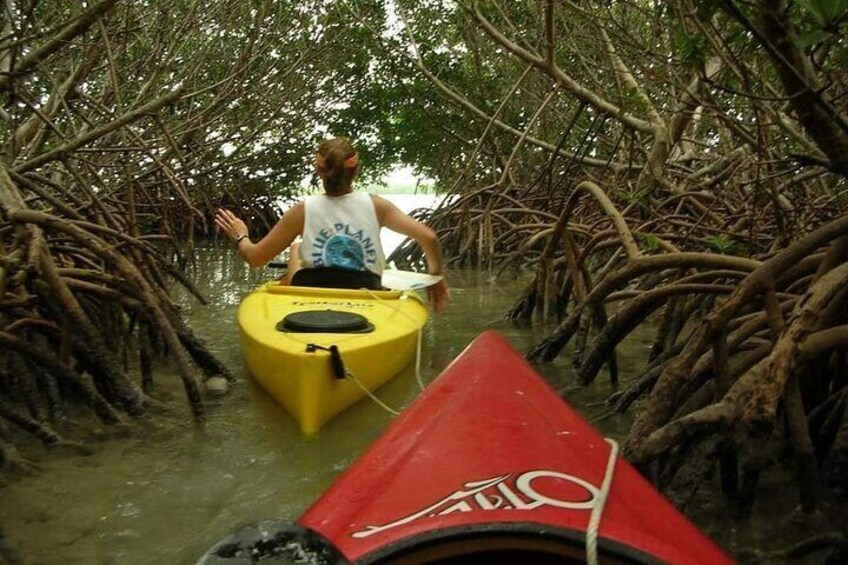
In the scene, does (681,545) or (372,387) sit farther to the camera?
(372,387)

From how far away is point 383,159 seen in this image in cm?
1725

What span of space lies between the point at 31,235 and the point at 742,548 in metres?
2.60

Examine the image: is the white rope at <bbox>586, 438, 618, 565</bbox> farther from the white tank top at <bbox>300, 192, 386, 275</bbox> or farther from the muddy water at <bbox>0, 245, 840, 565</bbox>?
the white tank top at <bbox>300, 192, 386, 275</bbox>

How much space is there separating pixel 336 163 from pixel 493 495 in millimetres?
2808

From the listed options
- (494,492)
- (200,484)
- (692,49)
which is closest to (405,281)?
(200,484)

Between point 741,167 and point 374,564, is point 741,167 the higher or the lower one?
the higher one

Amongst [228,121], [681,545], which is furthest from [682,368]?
[228,121]

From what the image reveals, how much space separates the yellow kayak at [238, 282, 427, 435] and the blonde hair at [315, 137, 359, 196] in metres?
0.51

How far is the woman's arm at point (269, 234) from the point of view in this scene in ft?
14.1

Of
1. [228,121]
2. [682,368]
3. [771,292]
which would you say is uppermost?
[228,121]

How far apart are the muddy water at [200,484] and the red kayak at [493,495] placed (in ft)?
2.76

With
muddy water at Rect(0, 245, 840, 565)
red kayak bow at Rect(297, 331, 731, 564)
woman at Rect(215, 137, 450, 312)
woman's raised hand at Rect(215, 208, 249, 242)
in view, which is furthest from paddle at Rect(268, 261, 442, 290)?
red kayak bow at Rect(297, 331, 731, 564)

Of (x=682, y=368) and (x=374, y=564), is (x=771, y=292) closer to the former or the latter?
(x=682, y=368)

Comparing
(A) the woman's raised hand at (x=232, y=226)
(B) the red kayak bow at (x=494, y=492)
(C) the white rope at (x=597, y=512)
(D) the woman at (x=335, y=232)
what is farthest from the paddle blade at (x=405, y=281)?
(C) the white rope at (x=597, y=512)
